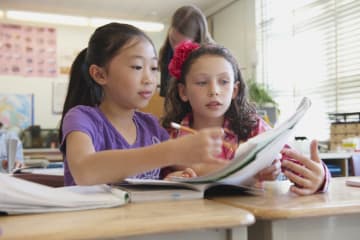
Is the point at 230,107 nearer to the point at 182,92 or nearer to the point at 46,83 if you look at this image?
the point at 182,92

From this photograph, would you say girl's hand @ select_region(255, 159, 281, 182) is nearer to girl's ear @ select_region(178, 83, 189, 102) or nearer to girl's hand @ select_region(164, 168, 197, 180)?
girl's hand @ select_region(164, 168, 197, 180)

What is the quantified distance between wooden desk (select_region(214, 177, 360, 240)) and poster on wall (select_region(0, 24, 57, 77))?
5531mm

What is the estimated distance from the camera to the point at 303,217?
1.98 ft

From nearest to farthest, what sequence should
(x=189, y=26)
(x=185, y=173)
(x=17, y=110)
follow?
1. (x=185, y=173)
2. (x=189, y=26)
3. (x=17, y=110)

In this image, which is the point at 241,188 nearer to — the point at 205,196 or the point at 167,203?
the point at 205,196

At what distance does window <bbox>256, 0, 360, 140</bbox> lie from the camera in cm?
369

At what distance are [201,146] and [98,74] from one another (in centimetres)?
57

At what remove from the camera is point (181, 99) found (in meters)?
1.27

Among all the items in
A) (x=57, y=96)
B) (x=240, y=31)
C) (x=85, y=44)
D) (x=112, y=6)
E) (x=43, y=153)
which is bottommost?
(x=43, y=153)

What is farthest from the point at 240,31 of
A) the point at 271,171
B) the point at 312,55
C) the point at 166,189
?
the point at 166,189

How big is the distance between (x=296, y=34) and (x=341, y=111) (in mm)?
1022

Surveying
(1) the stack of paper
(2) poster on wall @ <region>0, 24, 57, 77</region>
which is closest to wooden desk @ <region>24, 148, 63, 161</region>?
(2) poster on wall @ <region>0, 24, 57, 77</region>

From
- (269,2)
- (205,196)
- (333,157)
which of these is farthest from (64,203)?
(269,2)

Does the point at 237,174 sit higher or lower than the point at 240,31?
lower
